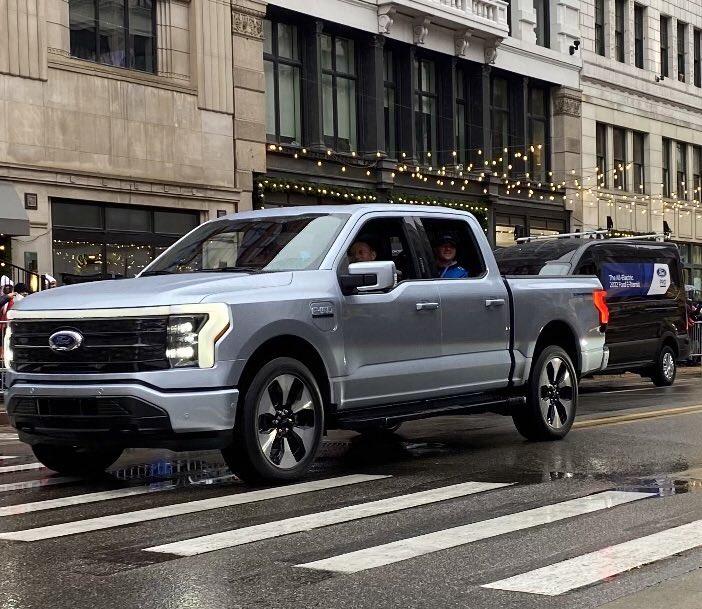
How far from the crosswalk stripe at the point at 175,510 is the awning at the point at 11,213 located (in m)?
14.5

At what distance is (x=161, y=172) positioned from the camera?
25812mm

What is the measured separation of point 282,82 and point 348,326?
2119cm

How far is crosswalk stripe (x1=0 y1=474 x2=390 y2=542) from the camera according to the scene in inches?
278

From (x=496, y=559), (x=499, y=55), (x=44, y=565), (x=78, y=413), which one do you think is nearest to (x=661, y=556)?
(x=496, y=559)

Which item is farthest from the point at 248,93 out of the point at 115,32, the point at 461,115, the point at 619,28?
the point at 619,28

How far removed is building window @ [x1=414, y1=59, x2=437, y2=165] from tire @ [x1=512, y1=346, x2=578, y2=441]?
22.5 meters

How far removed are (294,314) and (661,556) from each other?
3453 millimetres

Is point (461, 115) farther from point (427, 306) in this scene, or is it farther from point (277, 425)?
point (277, 425)

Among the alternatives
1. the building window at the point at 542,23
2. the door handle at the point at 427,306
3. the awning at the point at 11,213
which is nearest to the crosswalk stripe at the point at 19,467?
the door handle at the point at 427,306

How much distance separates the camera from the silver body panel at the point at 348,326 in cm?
832

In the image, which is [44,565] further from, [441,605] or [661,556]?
[661,556]

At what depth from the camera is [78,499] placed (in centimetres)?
833

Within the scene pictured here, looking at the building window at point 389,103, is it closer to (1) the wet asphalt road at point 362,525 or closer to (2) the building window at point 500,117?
(2) the building window at point 500,117

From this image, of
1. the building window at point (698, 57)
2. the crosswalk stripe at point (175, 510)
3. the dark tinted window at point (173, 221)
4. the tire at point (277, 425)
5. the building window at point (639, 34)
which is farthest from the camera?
the building window at point (698, 57)
